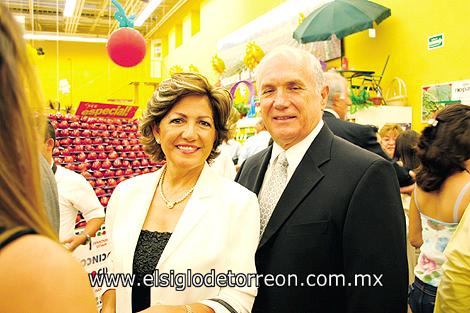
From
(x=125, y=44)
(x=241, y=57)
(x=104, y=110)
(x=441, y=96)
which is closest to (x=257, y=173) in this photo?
(x=104, y=110)

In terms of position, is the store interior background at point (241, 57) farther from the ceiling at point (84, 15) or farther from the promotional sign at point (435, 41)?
the ceiling at point (84, 15)

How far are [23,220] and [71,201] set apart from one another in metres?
2.93

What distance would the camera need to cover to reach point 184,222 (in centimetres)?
175

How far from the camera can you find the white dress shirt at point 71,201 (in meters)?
3.39

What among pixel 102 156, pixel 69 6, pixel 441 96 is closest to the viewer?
pixel 102 156

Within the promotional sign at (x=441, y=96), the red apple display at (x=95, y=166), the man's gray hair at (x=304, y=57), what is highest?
the promotional sign at (x=441, y=96)

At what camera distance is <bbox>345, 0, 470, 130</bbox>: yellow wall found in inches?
219

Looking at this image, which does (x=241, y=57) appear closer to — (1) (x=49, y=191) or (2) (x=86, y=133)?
(2) (x=86, y=133)

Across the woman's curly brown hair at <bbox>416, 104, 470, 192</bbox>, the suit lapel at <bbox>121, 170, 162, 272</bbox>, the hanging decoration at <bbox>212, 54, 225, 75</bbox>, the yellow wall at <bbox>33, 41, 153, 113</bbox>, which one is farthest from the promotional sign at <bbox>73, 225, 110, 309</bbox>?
the yellow wall at <bbox>33, 41, 153, 113</bbox>

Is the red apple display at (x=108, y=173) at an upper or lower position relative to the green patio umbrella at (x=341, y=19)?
lower

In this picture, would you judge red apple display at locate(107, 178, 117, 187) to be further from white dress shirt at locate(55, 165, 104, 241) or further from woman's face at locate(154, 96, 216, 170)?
woman's face at locate(154, 96, 216, 170)

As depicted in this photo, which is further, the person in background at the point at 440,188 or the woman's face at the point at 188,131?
the person in background at the point at 440,188

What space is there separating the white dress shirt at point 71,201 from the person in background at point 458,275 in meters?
2.58

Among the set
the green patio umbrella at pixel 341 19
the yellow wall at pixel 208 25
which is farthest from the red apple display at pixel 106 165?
the yellow wall at pixel 208 25
